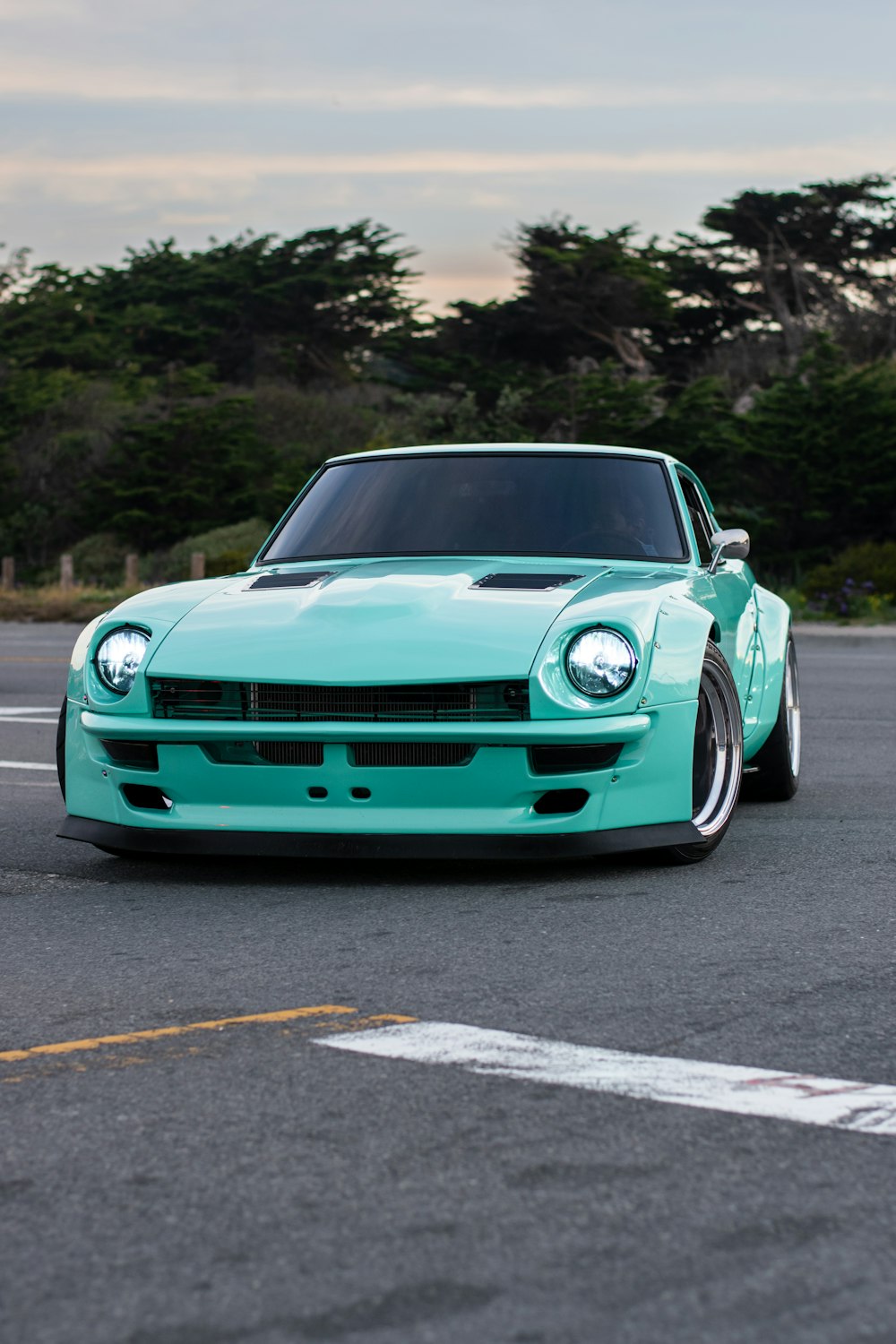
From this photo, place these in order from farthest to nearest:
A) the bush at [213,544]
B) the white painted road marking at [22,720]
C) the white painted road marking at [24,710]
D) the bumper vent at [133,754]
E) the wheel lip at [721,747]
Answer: the bush at [213,544]
the white painted road marking at [24,710]
the white painted road marking at [22,720]
the wheel lip at [721,747]
the bumper vent at [133,754]

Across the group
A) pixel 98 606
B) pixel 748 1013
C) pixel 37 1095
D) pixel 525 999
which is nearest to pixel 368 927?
pixel 525 999

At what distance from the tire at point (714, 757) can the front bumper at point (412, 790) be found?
208mm

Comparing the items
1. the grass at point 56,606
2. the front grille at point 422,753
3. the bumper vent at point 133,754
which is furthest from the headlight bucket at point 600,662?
the grass at point 56,606

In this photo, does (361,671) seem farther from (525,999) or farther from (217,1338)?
(217,1338)

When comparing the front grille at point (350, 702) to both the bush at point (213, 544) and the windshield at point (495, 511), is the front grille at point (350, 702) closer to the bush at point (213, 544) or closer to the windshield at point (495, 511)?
the windshield at point (495, 511)

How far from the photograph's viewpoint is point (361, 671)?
5262 millimetres

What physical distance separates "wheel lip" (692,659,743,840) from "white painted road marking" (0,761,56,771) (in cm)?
384

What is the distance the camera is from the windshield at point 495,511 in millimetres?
6535

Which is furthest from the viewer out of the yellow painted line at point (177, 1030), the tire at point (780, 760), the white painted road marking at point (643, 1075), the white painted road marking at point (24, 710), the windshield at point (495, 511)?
the white painted road marking at point (24, 710)

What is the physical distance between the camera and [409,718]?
5.25 m

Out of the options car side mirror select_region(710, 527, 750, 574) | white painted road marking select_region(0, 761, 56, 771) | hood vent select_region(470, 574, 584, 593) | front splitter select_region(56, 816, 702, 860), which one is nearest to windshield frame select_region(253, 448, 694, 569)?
car side mirror select_region(710, 527, 750, 574)

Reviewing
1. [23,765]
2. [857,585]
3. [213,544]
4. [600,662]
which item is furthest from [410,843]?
[213,544]

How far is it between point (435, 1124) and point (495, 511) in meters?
3.87

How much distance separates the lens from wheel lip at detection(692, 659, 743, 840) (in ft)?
19.1
